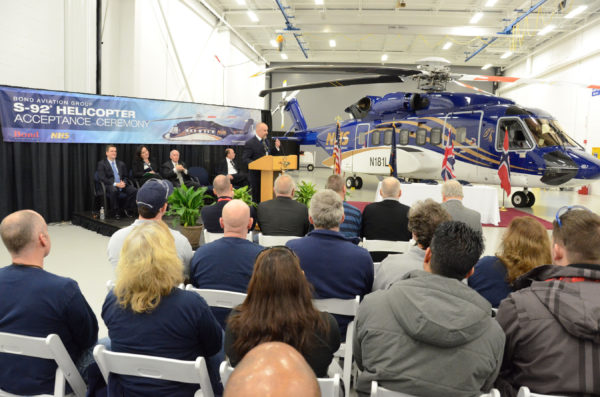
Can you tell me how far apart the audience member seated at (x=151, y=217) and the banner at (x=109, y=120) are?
461cm

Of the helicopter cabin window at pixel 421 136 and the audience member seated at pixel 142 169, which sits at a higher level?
the helicopter cabin window at pixel 421 136

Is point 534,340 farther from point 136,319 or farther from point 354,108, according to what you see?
point 354,108

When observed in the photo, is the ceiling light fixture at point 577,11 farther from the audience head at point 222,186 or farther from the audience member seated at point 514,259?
the audience member seated at point 514,259

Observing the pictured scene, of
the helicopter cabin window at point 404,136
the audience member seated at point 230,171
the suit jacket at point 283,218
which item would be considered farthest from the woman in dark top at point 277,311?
the helicopter cabin window at point 404,136

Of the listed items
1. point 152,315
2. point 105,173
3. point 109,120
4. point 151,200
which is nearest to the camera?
point 152,315

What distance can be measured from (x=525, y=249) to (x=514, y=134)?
777 centimetres

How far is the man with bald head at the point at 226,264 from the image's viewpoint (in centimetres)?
230

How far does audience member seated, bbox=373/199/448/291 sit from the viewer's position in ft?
7.65

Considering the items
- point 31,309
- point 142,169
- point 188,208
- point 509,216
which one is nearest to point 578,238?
point 31,309

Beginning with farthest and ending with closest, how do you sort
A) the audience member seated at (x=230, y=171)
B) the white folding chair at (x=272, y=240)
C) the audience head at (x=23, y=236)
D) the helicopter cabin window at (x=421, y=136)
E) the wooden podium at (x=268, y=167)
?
the helicopter cabin window at (x=421, y=136) → the audience member seated at (x=230, y=171) → the wooden podium at (x=268, y=167) → the white folding chair at (x=272, y=240) → the audience head at (x=23, y=236)

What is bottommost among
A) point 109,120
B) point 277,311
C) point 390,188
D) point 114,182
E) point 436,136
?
point 277,311

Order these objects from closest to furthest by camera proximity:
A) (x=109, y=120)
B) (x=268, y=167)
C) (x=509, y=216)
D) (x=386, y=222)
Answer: (x=386, y=222) < (x=268, y=167) < (x=109, y=120) < (x=509, y=216)

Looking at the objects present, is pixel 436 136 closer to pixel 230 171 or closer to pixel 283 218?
pixel 230 171

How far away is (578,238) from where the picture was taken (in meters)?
1.72
